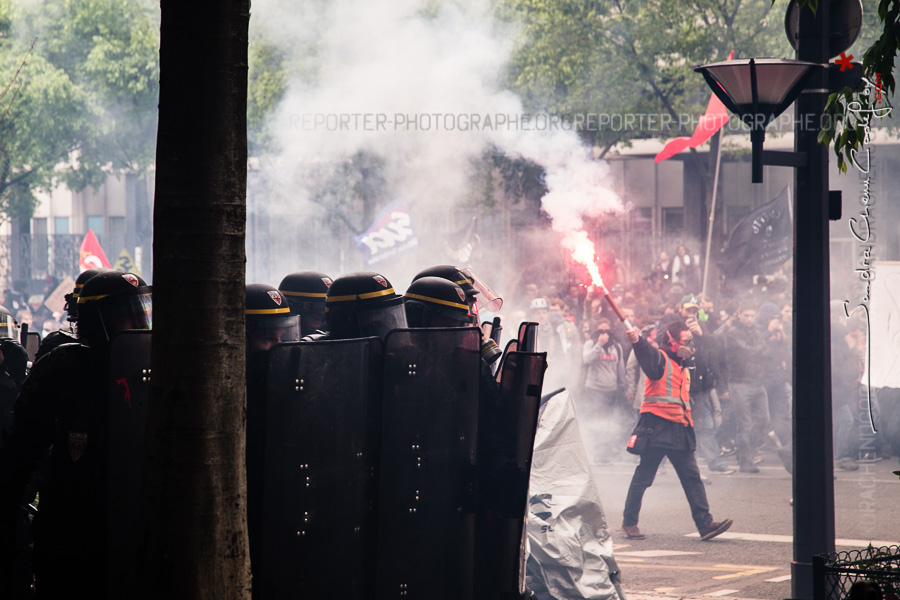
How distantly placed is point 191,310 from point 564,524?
3558 mm

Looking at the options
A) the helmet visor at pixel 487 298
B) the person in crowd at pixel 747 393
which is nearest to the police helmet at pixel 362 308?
the helmet visor at pixel 487 298

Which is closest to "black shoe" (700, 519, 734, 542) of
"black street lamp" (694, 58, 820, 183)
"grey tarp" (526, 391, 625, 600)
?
"grey tarp" (526, 391, 625, 600)

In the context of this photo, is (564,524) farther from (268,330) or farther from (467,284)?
(268,330)

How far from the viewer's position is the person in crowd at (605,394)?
1165 centimetres

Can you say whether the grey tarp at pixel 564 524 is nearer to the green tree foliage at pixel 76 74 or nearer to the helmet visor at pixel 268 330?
the helmet visor at pixel 268 330

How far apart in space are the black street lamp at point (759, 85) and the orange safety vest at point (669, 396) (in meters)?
3.30

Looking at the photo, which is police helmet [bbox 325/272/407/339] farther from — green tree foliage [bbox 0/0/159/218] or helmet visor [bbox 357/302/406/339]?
green tree foliage [bbox 0/0/159/218]

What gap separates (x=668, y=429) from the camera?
8328 millimetres

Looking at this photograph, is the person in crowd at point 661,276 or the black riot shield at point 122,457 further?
the person in crowd at point 661,276

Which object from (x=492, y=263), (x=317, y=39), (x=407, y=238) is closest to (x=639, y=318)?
(x=407, y=238)

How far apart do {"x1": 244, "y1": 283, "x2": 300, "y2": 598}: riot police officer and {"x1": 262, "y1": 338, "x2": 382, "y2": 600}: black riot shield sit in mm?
26

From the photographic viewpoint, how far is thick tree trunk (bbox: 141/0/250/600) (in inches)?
108

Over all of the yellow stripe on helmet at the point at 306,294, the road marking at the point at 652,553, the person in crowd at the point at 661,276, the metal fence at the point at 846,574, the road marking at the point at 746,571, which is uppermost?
the person in crowd at the point at 661,276

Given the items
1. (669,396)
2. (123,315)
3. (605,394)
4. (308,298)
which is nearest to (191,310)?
(123,315)
